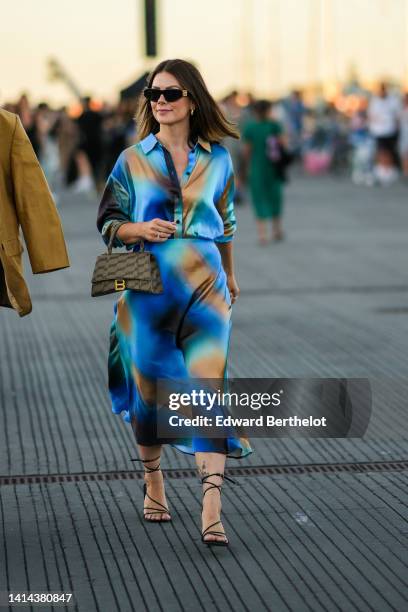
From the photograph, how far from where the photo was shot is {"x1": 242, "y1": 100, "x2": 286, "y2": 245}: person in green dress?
62.1 feet

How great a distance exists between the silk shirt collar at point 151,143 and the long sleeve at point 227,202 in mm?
82

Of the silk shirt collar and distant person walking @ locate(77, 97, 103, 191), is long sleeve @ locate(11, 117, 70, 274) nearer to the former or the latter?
the silk shirt collar

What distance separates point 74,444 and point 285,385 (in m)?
1.87

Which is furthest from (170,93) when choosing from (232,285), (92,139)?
(92,139)

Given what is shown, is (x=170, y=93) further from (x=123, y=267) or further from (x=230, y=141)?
(x=230, y=141)

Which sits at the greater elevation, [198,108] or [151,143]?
[198,108]

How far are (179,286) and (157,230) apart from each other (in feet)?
0.77

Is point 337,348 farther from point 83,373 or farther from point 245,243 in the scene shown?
point 245,243

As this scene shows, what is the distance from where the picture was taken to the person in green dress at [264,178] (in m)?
18.9

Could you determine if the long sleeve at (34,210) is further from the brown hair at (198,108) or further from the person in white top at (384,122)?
the person in white top at (384,122)

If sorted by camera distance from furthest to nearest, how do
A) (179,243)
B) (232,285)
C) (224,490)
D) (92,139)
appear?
(92,139) < (224,490) < (232,285) < (179,243)

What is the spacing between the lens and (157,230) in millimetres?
5492

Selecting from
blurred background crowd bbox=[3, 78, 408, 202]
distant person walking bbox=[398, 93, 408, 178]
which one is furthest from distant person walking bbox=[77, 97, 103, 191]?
distant person walking bbox=[398, 93, 408, 178]

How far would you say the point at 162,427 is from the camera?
5727mm
